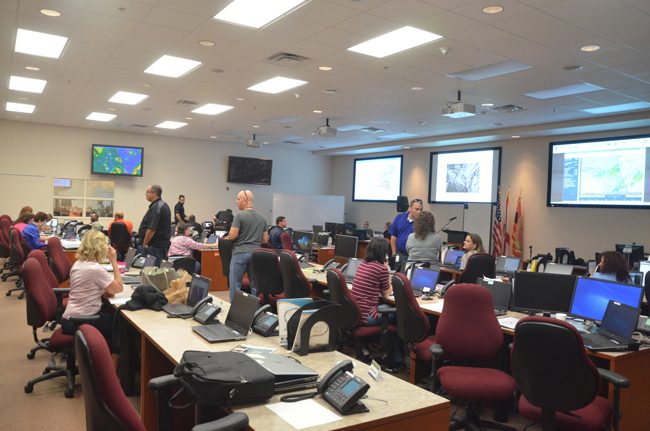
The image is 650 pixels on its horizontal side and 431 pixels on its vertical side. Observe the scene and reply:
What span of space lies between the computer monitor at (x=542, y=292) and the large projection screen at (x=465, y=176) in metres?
8.22

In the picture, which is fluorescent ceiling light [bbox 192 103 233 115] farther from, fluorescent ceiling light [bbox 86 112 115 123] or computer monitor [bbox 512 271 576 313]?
computer monitor [bbox 512 271 576 313]

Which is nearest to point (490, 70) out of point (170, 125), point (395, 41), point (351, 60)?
point (395, 41)

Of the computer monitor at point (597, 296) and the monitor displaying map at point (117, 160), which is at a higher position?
the monitor displaying map at point (117, 160)

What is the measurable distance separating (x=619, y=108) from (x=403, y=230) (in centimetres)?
445

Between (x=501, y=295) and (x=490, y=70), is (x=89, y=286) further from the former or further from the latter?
(x=490, y=70)

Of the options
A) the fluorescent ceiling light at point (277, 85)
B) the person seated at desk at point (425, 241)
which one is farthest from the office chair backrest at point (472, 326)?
the fluorescent ceiling light at point (277, 85)

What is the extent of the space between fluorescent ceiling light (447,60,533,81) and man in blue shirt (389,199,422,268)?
1.80 m

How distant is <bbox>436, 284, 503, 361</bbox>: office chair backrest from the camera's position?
3.65 metres

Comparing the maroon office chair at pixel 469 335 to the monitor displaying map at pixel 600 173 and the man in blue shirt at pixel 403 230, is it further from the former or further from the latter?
the monitor displaying map at pixel 600 173

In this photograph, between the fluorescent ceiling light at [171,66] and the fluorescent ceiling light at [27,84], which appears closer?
Answer: the fluorescent ceiling light at [171,66]

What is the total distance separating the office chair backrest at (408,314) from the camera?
4.20m

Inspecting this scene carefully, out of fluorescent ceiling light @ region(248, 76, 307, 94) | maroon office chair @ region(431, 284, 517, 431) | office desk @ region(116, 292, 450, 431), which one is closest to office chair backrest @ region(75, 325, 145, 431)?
office desk @ region(116, 292, 450, 431)

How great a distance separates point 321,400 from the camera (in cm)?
219

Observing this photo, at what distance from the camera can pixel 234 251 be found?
651 centimetres
